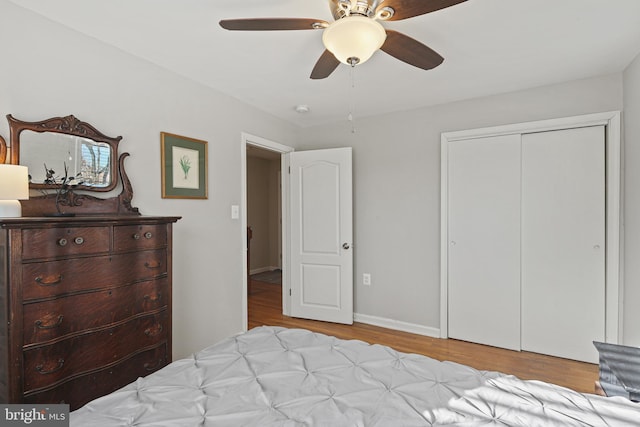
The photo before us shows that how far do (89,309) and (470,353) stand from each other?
2971 millimetres

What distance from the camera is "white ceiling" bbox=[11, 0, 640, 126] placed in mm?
1764

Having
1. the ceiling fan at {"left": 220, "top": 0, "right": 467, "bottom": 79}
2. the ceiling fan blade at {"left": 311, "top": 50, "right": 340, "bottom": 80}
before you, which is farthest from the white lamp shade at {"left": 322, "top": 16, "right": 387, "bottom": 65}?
the ceiling fan blade at {"left": 311, "top": 50, "right": 340, "bottom": 80}

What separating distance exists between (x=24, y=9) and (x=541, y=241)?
4.00m

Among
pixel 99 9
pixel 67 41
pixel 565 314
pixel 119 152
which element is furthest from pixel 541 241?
pixel 67 41

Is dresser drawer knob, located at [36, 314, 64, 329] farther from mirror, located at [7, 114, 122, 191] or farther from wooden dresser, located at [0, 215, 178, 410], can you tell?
mirror, located at [7, 114, 122, 191]

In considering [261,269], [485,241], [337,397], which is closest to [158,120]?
[337,397]

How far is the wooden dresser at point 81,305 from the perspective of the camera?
54.7 inches

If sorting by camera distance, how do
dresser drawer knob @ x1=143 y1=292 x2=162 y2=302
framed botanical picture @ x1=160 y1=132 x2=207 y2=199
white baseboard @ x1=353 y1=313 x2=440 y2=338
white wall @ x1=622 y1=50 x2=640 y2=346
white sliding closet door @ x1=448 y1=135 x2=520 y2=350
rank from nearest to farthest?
dresser drawer knob @ x1=143 y1=292 x2=162 y2=302 → white wall @ x1=622 y1=50 x2=640 y2=346 → framed botanical picture @ x1=160 y1=132 x2=207 y2=199 → white sliding closet door @ x1=448 y1=135 x2=520 y2=350 → white baseboard @ x1=353 y1=313 x2=440 y2=338

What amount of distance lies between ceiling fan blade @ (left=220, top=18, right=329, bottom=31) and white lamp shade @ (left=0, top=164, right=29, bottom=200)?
1.15m

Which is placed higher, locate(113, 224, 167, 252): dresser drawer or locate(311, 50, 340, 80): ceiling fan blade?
locate(311, 50, 340, 80): ceiling fan blade

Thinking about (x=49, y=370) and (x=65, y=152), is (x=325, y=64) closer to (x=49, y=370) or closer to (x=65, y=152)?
(x=65, y=152)

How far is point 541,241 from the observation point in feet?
9.53

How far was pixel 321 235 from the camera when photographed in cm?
381

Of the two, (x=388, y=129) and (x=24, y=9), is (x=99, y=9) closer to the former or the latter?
(x=24, y=9)
